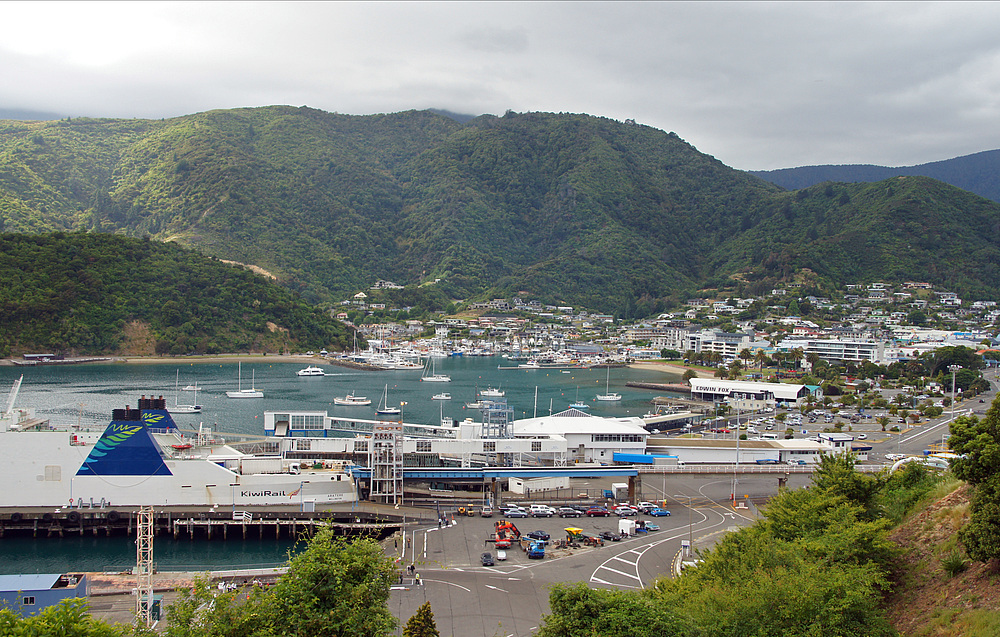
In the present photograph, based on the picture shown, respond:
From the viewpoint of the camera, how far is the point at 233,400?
51031 mm

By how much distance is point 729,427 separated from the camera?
4172 centimetres

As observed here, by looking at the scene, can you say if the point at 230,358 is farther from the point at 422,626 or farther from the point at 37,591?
the point at 422,626

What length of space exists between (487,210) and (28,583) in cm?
16024

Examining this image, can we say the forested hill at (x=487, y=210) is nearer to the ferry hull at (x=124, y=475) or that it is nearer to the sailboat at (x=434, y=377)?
the sailboat at (x=434, y=377)

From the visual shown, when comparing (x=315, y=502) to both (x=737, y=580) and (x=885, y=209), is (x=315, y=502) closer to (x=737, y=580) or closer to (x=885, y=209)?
(x=737, y=580)

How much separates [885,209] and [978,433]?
128722 mm

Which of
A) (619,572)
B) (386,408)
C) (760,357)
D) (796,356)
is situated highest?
(796,356)

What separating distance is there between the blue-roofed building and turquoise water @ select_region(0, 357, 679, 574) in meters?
4.80

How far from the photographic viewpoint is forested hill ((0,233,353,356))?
6969 cm

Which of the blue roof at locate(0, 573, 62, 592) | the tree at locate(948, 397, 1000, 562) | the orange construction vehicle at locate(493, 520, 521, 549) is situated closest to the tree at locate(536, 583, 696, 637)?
the tree at locate(948, 397, 1000, 562)

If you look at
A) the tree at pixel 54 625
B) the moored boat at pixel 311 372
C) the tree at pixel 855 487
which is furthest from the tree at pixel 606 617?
the moored boat at pixel 311 372

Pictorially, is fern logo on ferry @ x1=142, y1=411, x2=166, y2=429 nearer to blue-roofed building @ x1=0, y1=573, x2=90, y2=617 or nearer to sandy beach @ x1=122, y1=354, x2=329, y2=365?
blue-roofed building @ x1=0, y1=573, x2=90, y2=617

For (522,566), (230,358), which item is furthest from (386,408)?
(522,566)

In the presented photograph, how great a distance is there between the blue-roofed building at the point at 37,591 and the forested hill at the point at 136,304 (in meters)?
63.2
